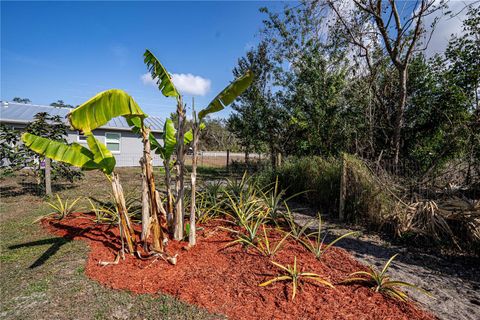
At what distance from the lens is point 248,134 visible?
12703mm

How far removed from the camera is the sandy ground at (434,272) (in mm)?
2936

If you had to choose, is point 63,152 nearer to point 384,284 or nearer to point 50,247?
point 50,247

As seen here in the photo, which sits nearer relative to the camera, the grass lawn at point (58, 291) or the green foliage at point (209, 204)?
the grass lawn at point (58, 291)

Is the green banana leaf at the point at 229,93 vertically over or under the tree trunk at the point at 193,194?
over

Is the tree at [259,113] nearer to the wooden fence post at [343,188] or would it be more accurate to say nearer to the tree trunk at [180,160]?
the wooden fence post at [343,188]

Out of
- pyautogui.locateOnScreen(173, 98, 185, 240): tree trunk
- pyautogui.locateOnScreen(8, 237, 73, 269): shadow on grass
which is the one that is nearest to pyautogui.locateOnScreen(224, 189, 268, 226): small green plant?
pyautogui.locateOnScreen(173, 98, 185, 240): tree trunk

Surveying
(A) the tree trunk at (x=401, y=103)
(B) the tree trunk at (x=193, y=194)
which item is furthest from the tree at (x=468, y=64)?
(B) the tree trunk at (x=193, y=194)

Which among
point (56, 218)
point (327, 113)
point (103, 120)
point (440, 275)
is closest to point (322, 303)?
point (440, 275)

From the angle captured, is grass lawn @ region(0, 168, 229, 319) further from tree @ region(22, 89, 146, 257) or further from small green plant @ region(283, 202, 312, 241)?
small green plant @ region(283, 202, 312, 241)

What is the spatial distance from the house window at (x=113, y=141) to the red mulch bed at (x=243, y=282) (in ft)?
45.2

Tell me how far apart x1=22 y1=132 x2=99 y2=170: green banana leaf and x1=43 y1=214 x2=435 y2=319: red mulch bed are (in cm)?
150

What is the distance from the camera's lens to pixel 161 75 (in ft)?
12.3

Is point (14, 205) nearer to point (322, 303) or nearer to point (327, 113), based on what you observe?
point (322, 303)

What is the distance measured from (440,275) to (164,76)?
517cm
